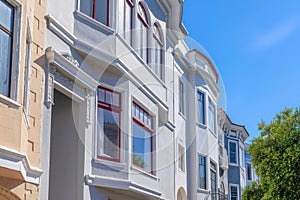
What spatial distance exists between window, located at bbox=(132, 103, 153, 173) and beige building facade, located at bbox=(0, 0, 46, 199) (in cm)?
578

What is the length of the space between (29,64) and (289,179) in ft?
41.5

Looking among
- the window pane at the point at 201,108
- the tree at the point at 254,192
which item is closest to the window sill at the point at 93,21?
the tree at the point at 254,192

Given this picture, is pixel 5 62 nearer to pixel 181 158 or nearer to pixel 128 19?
pixel 128 19

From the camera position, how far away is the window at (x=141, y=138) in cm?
1767

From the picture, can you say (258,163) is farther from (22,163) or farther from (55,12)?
(22,163)

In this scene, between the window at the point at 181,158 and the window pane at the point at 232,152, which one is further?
the window pane at the point at 232,152

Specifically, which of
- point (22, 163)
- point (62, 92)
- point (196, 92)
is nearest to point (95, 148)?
point (62, 92)

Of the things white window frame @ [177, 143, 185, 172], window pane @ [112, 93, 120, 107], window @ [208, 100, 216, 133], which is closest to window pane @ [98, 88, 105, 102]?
window pane @ [112, 93, 120, 107]

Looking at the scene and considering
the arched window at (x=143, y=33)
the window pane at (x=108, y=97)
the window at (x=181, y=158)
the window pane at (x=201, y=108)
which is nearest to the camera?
the window pane at (x=108, y=97)

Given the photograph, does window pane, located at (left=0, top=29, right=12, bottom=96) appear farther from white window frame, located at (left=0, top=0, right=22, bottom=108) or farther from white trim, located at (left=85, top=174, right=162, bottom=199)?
white trim, located at (left=85, top=174, right=162, bottom=199)

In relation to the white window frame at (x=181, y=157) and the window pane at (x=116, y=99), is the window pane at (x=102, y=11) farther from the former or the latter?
the white window frame at (x=181, y=157)

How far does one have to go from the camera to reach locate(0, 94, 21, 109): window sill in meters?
9.64

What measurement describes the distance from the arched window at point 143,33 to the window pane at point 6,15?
8831 millimetres

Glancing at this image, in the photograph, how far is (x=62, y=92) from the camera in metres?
14.1
